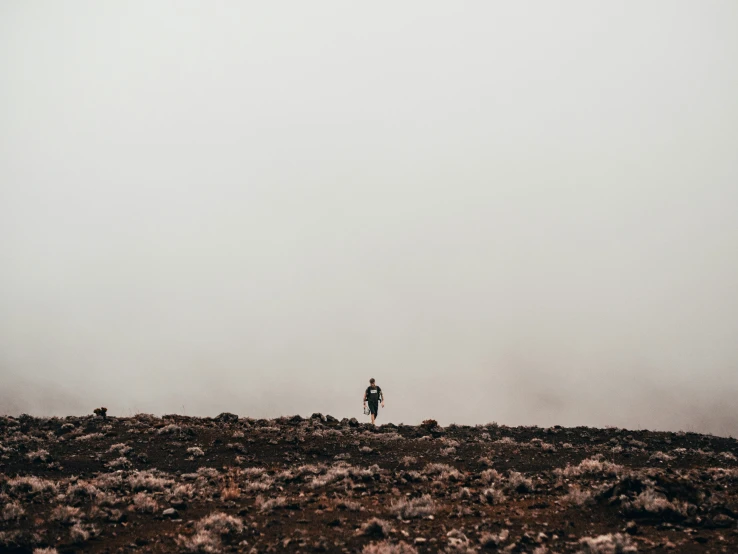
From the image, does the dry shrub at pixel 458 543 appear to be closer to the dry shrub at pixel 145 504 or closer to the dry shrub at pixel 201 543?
the dry shrub at pixel 201 543

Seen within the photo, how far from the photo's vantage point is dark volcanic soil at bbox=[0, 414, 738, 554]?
35.2 feet

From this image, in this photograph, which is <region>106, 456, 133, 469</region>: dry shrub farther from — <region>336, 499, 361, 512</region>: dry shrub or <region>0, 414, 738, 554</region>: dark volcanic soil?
<region>336, 499, 361, 512</region>: dry shrub

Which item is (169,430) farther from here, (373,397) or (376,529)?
(376,529)

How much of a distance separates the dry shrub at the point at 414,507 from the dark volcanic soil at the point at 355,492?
4 cm

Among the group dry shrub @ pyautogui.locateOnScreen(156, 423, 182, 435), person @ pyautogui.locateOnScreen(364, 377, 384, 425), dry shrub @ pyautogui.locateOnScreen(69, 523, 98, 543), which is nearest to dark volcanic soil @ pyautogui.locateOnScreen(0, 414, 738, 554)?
dry shrub @ pyautogui.locateOnScreen(69, 523, 98, 543)

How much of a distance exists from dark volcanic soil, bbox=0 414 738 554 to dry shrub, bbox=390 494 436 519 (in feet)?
0.12

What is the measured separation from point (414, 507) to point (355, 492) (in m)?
2.86

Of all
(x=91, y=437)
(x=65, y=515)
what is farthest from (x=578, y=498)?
(x=91, y=437)

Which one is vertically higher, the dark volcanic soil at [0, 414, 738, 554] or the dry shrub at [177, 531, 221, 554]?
the dark volcanic soil at [0, 414, 738, 554]

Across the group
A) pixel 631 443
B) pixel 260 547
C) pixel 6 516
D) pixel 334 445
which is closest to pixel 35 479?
pixel 6 516

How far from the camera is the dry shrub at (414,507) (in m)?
12.3

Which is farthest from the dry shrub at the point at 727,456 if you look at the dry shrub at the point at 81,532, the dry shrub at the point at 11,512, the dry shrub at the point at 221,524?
the dry shrub at the point at 11,512

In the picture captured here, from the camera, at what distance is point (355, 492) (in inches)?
583

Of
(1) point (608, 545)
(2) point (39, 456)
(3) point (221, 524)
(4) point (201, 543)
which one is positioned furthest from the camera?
(2) point (39, 456)
